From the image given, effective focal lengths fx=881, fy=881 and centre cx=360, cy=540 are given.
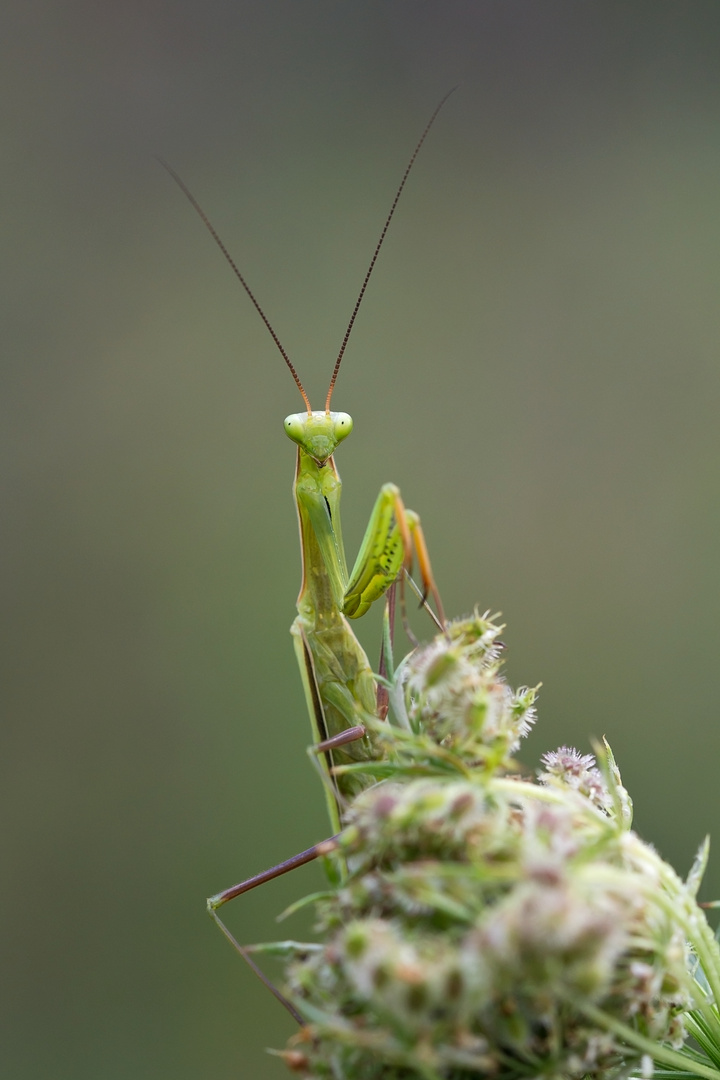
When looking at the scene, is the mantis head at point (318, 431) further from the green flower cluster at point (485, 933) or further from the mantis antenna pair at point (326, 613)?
the green flower cluster at point (485, 933)

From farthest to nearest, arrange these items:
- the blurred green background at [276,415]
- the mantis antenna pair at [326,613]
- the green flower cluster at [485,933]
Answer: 1. the blurred green background at [276,415]
2. the mantis antenna pair at [326,613]
3. the green flower cluster at [485,933]

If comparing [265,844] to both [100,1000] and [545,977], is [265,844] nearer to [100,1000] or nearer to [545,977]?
[100,1000]

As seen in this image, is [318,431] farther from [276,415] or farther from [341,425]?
[276,415]

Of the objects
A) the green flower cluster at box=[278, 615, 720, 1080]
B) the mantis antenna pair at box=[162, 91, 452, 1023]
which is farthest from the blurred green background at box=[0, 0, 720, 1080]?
the green flower cluster at box=[278, 615, 720, 1080]

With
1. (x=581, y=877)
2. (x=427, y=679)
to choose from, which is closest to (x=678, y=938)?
(x=581, y=877)

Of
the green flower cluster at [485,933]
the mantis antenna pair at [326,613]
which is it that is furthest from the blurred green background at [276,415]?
the green flower cluster at [485,933]

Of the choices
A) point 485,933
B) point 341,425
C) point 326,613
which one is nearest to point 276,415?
point 341,425
